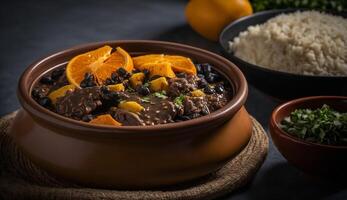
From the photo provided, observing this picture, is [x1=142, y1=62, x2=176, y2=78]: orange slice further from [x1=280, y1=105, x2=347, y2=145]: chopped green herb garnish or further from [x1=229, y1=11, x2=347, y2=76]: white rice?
[x1=229, y1=11, x2=347, y2=76]: white rice

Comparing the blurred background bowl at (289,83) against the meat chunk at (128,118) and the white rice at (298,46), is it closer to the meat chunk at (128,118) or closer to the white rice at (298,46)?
the white rice at (298,46)

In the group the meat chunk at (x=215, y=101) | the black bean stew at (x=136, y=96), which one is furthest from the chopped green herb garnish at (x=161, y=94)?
the meat chunk at (x=215, y=101)

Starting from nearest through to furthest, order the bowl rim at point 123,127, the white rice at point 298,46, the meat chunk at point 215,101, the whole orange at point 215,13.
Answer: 1. the bowl rim at point 123,127
2. the meat chunk at point 215,101
3. the white rice at point 298,46
4. the whole orange at point 215,13

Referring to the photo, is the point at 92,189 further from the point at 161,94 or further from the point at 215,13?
the point at 215,13

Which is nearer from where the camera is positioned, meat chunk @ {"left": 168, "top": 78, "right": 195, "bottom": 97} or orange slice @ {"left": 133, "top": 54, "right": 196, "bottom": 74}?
meat chunk @ {"left": 168, "top": 78, "right": 195, "bottom": 97}

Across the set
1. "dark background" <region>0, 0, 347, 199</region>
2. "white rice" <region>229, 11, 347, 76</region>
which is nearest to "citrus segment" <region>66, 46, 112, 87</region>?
"dark background" <region>0, 0, 347, 199</region>
